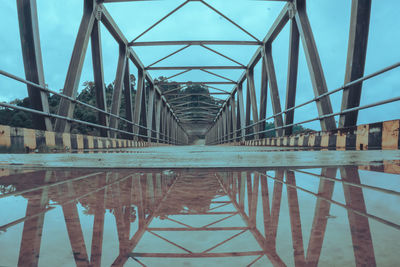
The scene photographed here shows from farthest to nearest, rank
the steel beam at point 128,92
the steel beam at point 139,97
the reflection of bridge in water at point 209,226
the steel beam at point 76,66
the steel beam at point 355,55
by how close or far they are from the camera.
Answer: the steel beam at point 139,97 → the steel beam at point 128,92 → the steel beam at point 76,66 → the steel beam at point 355,55 → the reflection of bridge in water at point 209,226

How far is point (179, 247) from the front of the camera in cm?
34

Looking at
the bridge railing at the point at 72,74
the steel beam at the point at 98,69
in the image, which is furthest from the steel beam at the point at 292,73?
the steel beam at the point at 98,69

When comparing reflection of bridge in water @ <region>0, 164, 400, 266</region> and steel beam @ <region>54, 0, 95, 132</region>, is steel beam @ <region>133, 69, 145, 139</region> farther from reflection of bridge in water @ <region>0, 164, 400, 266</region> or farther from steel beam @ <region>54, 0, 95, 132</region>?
reflection of bridge in water @ <region>0, 164, 400, 266</region>

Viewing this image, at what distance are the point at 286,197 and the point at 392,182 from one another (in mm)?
369

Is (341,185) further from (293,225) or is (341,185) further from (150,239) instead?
(150,239)

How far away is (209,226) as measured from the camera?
0.42 meters

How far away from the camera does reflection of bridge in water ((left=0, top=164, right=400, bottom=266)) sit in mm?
307

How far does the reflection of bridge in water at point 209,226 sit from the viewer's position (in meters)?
0.31

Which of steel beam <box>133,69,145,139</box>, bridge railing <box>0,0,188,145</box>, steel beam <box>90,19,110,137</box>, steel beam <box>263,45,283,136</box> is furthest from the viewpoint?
steel beam <box>133,69,145,139</box>

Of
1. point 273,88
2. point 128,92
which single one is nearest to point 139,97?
point 128,92

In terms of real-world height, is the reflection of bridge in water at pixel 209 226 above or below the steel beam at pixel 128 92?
below

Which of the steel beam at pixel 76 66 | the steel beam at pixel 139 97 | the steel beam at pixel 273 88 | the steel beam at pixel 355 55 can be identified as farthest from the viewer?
the steel beam at pixel 139 97

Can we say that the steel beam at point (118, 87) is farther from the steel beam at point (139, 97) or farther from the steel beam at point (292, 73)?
the steel beam at point (292, 73)

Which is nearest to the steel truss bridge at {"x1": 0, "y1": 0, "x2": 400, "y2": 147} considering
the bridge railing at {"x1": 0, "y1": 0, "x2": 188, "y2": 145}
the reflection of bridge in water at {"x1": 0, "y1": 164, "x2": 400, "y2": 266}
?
the bridge railing at {"x1": 0, "y1": 0, "x2": 188, "y2": 145}
